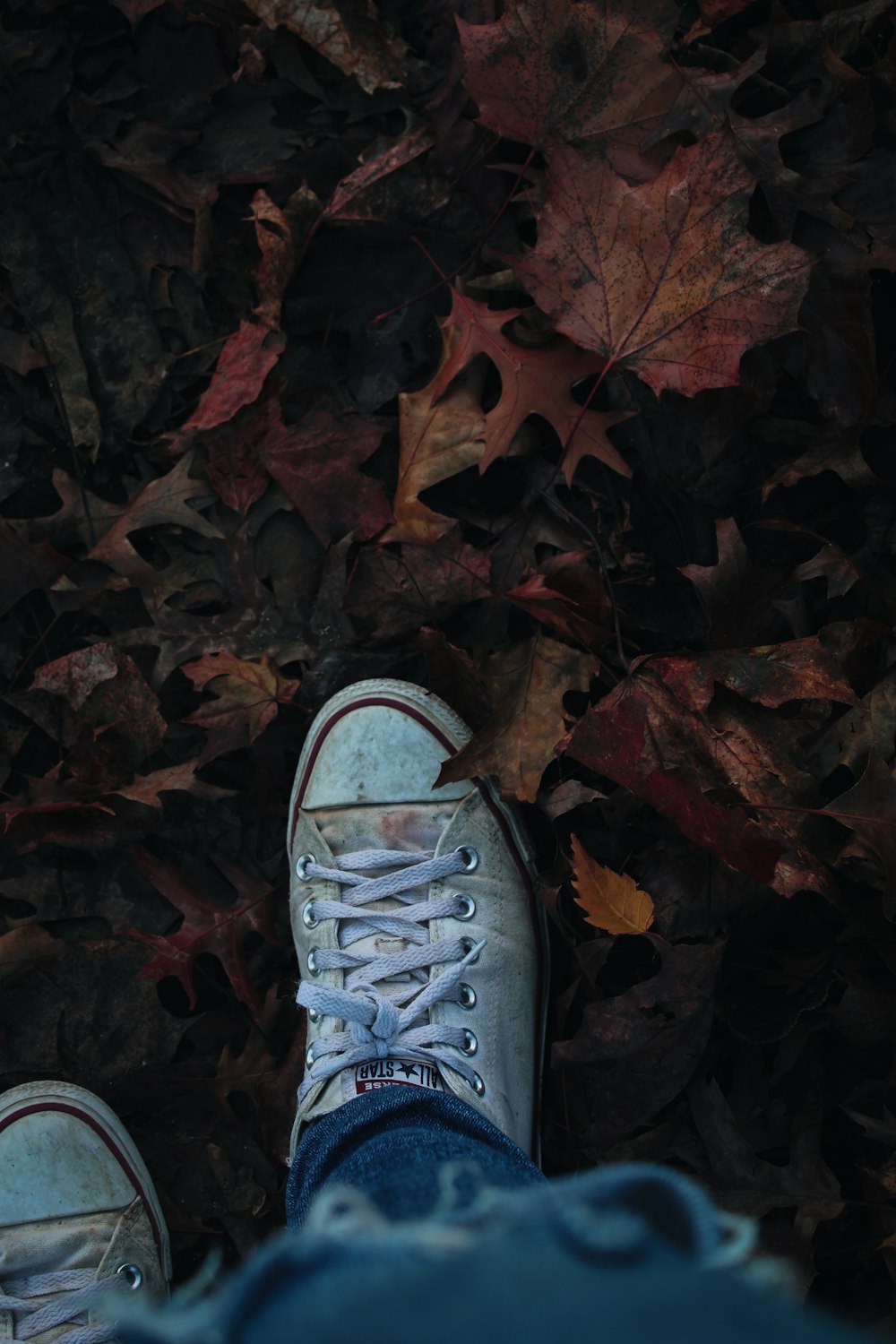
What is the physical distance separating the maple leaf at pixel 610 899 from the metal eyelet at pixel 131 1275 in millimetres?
1134

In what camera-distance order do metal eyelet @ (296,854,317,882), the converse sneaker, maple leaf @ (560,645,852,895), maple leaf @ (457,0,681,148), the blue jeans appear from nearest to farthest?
the blue jeans < maple leaf @ (560,645,852,895) < maple leaf @ (457,0,681,148) < the converse sneaker < metal eyelet @ (296,854,317,882)

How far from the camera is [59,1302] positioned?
5.88 ft

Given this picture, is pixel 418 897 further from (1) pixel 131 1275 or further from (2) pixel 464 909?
(1) pixel 131 1275

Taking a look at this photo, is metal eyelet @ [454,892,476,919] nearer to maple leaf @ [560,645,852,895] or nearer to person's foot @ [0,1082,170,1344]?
maple leaf @ [560,645,852,895]

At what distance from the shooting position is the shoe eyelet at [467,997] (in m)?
1.79

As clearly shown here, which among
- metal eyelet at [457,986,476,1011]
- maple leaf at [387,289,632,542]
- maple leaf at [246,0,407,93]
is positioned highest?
maple leaf at [246,0,407,93]

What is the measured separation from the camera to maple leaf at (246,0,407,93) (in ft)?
6.07

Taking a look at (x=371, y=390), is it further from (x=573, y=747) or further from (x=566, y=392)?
(x=573, y=747)

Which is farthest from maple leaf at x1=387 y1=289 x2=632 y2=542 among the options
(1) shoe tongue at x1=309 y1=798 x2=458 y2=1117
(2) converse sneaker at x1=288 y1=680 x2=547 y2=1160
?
(1) shoe tongue at x1=309 y1=798 x2=458 y2=1117

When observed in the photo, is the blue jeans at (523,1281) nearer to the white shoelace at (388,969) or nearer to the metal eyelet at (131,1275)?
the white shoelace at (388,969)

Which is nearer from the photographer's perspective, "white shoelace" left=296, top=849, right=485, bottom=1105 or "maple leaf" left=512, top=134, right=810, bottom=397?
"maple leaf" left=512, top=134, right=810, bottom=397

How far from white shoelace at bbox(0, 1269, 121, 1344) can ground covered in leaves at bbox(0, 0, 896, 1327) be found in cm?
19

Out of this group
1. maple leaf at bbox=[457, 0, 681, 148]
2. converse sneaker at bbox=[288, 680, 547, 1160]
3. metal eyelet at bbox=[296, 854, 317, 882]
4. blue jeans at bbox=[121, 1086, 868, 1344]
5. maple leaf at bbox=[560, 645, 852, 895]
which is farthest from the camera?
metal eyelet at bbox=[296, 854, 317, 882]

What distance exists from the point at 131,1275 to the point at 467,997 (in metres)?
0.84
